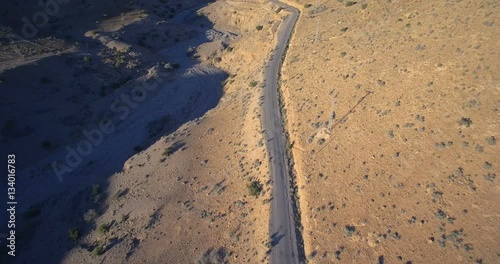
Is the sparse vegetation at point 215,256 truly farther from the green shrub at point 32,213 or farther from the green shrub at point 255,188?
the green shrub at point 32,213

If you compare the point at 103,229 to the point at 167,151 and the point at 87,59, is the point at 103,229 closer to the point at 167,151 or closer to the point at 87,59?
the point at 167,151

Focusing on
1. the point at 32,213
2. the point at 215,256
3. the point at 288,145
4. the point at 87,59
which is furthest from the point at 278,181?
the point at 87,59

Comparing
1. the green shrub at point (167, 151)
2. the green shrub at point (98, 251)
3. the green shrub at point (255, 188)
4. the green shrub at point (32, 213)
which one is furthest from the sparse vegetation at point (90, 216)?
the green shrub at point (255, 188)

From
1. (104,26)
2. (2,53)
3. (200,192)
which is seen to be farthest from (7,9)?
(200,192)

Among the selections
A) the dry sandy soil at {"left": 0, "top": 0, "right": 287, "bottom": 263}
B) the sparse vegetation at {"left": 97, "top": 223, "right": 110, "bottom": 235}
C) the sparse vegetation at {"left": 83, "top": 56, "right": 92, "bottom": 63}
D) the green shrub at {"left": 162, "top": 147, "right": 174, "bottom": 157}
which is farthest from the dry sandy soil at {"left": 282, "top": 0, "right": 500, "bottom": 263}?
the sparse vegetation at {"left": 83, "top": 56, "right": 92, "bottom": 63}

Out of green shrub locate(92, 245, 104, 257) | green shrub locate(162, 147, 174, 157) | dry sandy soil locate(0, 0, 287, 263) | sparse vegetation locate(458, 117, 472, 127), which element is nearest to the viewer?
sparse vegetation locate(458, 117, 472, 127)

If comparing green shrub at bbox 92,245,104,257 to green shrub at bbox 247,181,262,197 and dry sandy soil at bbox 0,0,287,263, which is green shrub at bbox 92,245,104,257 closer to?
dry sandy soil at bbox 0,0,287,263
